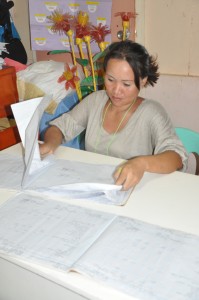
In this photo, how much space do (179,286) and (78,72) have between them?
1.87m

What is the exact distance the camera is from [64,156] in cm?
129

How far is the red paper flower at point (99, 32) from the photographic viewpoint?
7.39ft

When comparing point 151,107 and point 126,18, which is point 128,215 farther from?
point 126,18

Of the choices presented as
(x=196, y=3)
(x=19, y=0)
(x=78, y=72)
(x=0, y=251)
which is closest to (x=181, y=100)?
(x=196, y=3)

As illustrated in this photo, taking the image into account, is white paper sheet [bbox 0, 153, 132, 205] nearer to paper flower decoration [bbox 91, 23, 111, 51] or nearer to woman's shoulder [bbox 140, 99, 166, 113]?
woman's shoulder [bbox 140, 99, 166, 113]

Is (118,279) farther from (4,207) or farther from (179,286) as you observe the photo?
(4,207)

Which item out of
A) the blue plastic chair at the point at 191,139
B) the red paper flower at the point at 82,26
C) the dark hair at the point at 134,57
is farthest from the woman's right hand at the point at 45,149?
the red paper flower at the point at 82,26

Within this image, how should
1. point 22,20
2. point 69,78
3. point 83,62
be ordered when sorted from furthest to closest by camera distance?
point 22,20 < point 83,62 < point 69,78

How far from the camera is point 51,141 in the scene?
1.37m

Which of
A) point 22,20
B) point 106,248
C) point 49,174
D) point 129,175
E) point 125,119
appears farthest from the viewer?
point 22,20

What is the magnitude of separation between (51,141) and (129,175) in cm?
46

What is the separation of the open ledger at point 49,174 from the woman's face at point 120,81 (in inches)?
12.2

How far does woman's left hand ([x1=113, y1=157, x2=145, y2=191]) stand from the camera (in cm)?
102

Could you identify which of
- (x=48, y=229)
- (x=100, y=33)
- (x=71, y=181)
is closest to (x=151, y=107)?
(x=71, y=181)
